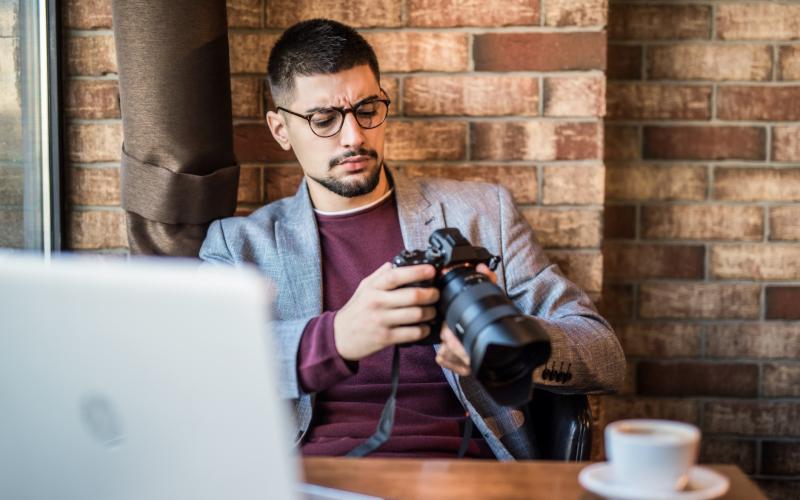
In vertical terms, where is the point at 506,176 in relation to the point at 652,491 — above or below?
above

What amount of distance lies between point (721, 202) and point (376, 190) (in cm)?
91

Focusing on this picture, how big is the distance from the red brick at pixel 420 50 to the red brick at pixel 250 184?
1.24ft

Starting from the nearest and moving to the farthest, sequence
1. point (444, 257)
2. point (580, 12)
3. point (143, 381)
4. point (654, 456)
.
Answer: point (143, 381), point (654, 456), point (444, 257), point (580, 12)

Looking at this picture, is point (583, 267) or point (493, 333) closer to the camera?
point (493, 333)

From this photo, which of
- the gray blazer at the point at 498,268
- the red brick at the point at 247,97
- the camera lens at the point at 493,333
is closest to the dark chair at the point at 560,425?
the gray blazer at the point at 498,268

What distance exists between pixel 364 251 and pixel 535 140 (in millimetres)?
473

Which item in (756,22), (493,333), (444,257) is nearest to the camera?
(493,333)

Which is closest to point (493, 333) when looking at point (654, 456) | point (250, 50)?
point (654, 456)

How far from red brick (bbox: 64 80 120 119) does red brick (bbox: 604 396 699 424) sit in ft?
4.58

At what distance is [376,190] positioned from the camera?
66.8 inches

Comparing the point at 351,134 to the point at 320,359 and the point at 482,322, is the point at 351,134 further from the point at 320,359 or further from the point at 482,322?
the point at 482,322

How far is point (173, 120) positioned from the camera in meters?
1.70

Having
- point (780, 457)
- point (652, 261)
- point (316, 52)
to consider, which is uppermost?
point (316, 52)

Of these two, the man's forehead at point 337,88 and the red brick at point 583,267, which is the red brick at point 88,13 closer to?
the man's forehead at point 337,88
